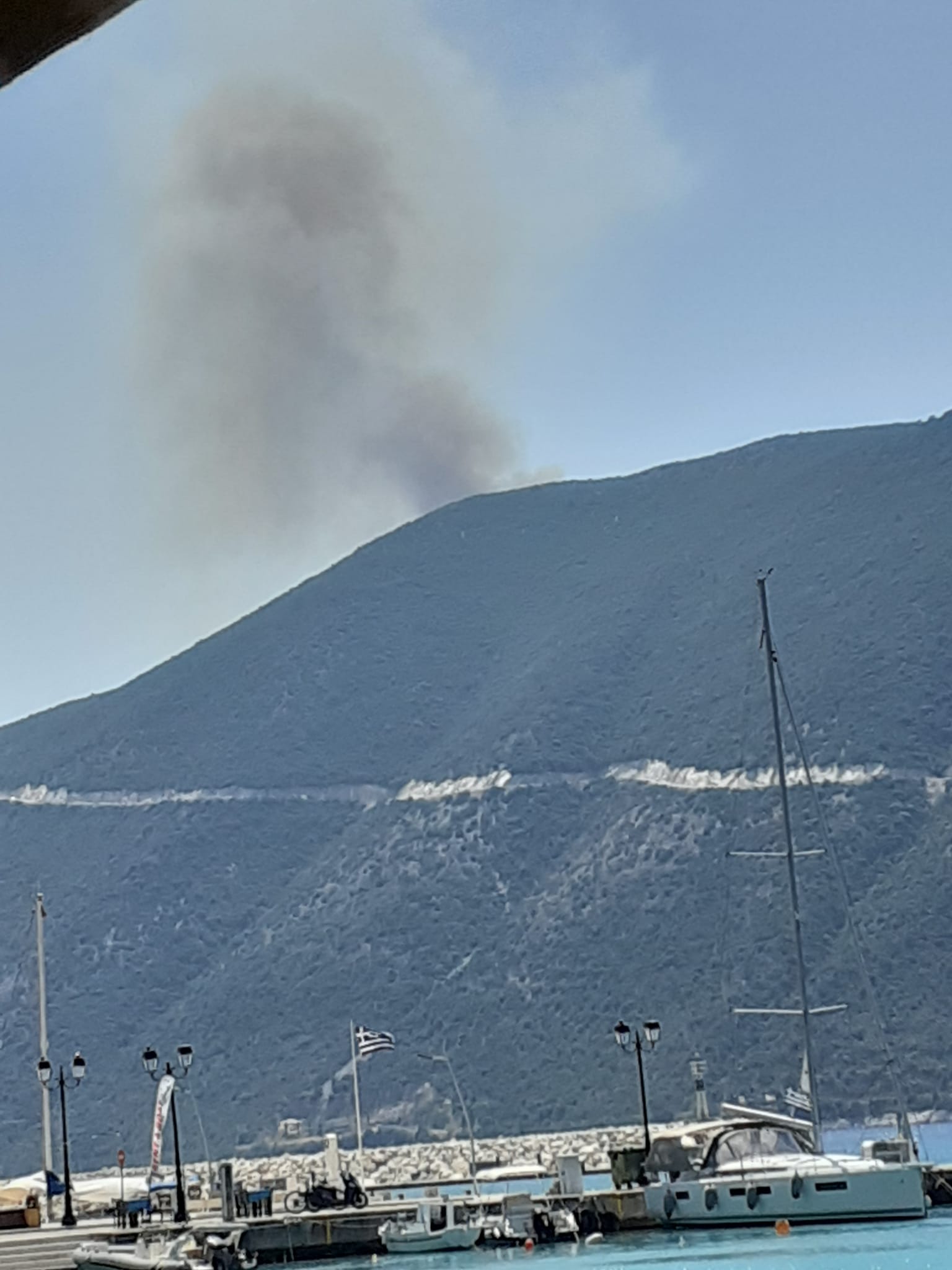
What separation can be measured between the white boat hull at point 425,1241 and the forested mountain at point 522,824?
56.9 m

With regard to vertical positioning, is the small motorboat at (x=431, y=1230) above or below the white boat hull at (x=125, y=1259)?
below

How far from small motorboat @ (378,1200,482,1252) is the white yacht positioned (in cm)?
335

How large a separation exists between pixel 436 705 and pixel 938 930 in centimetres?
5756

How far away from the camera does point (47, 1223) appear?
39219 millimetres

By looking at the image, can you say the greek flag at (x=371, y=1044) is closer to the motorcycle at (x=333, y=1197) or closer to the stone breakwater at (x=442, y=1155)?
the motorcycle at (x=333, y=1197)

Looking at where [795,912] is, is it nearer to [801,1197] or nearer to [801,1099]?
[801,1099]

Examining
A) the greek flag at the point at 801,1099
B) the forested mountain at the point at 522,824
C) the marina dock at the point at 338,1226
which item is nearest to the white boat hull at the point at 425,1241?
the marina dock at the point at 338,1226

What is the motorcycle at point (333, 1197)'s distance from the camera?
39.9 metres

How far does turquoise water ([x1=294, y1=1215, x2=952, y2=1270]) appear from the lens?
31.5m

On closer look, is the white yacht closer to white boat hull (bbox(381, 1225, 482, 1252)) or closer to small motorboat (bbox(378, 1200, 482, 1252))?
small motorboat (bbox(378, 1200, 482, 1252))

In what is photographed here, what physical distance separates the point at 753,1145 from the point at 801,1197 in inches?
111

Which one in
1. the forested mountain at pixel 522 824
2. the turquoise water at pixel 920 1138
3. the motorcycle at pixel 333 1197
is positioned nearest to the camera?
the motorcycle at pixel 333 1197

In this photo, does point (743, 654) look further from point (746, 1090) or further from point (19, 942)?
point (19, 942)

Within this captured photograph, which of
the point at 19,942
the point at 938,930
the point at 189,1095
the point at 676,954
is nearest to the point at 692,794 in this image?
the point at 676,954
